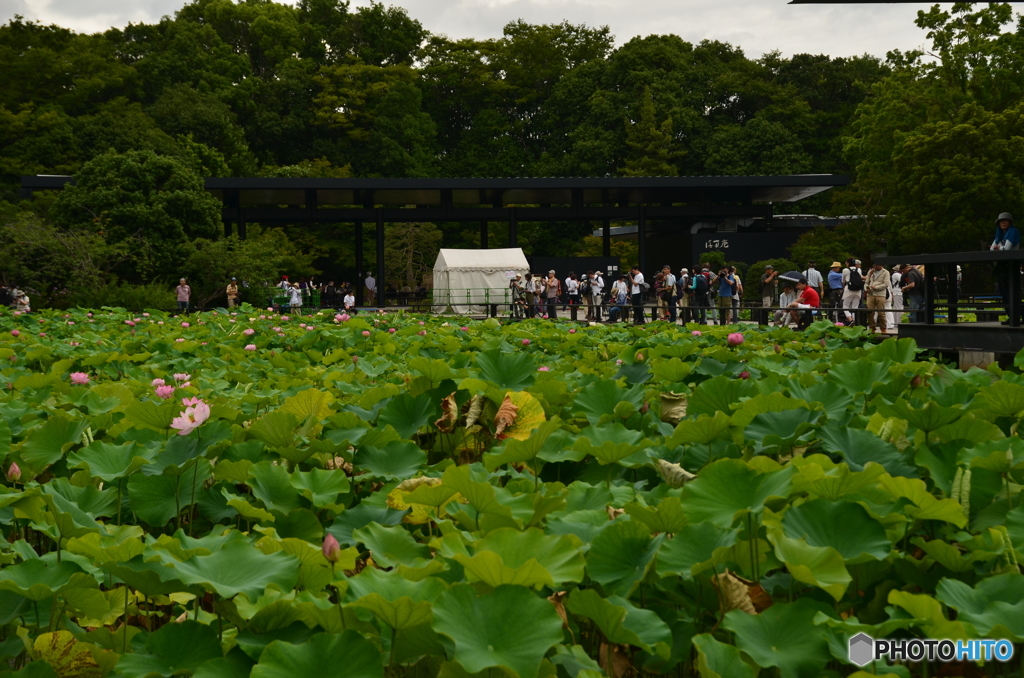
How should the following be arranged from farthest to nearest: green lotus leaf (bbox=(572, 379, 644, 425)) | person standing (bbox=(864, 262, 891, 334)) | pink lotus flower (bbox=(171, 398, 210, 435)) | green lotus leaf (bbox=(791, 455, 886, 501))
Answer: person standing (bbox=(864, 262, 891, 334)) → green lotus leaf (bbox=(572, 379, 644, 425)) → pink lotus flower (bbox=(171, 398, 210, 435)) → green lotus leaf (bbox=(791, 455, 886, 501))

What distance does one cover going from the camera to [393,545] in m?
1.55

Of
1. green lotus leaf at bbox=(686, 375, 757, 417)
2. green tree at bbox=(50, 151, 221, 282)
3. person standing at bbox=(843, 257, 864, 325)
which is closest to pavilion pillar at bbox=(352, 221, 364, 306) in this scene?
green tree at bbox=(50, 151, 221, 282)

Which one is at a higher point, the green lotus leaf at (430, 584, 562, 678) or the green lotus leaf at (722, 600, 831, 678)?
the green lotus leaf at (430, 584, 562, 678)

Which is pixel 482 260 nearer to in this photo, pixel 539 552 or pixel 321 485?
pixel 321 485

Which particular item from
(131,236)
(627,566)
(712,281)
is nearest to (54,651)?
(627,566)

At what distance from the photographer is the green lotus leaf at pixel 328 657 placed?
113 centimetres

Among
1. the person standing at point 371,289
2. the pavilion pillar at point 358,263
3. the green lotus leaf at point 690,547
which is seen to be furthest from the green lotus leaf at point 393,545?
the person standing at point 371,289

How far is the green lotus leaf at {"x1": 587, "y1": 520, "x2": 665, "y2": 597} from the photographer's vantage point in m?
1.45

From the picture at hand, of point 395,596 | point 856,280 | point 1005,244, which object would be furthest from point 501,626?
point 856,280

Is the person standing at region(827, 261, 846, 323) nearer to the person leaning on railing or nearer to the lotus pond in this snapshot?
the person leaning on railing

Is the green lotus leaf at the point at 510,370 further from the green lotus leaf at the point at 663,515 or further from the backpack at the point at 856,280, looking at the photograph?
the backpack at the point at 856,280

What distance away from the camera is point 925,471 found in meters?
2.01

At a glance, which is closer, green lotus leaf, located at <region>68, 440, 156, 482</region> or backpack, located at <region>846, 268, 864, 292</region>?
green lotus leaf, located at <region>68, 440, 156, 482</region>

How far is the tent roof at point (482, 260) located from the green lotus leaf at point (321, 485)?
99.7 feet
